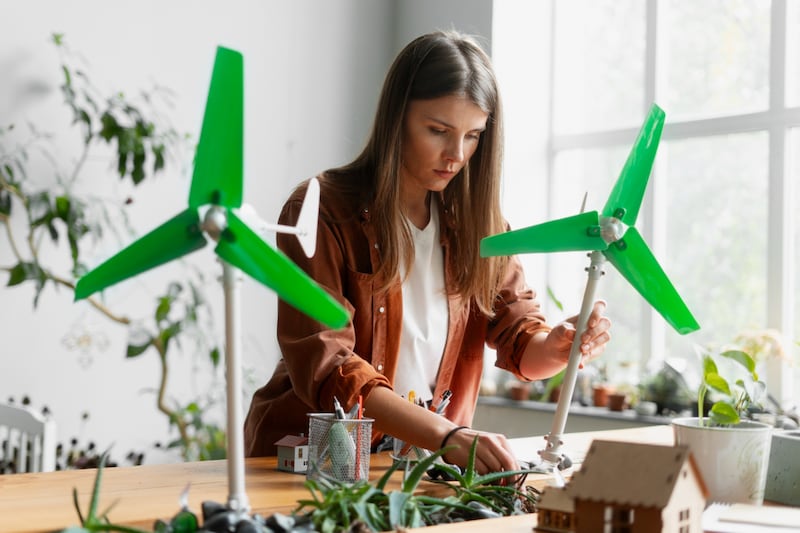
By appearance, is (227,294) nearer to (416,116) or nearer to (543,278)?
(416,116)

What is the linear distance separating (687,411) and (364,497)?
2920 mm

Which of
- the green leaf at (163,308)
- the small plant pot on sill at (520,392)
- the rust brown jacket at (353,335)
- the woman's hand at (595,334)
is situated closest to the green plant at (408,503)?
the woman's hand at (595,334)

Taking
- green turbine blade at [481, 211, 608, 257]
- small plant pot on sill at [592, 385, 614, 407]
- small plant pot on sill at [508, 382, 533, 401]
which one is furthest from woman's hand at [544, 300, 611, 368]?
small plant pot on sill at [508, 382, 533, 401]

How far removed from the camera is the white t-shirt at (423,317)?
2.02 meters

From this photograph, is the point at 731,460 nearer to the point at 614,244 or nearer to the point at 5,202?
the point at 614,244

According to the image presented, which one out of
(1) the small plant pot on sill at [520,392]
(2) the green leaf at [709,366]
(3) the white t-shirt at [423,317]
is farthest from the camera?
(1) the small plant pot on sill at [520,392]

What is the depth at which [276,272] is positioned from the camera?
39.2 inches

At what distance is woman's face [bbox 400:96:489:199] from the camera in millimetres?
1844

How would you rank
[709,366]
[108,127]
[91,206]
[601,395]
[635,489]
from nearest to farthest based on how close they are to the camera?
[635,489] → [709,366] → [108,127] → [91,206] → [601,395]

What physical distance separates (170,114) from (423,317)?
2120mm

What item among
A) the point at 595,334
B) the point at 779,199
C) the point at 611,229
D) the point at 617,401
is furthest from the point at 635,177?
the point at 617,401

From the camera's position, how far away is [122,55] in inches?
144

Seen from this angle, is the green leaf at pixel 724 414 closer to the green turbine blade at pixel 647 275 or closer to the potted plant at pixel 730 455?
the potted plant at pixel 730 455

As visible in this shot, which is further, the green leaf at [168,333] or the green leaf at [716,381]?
the green leaf at [168,333]
